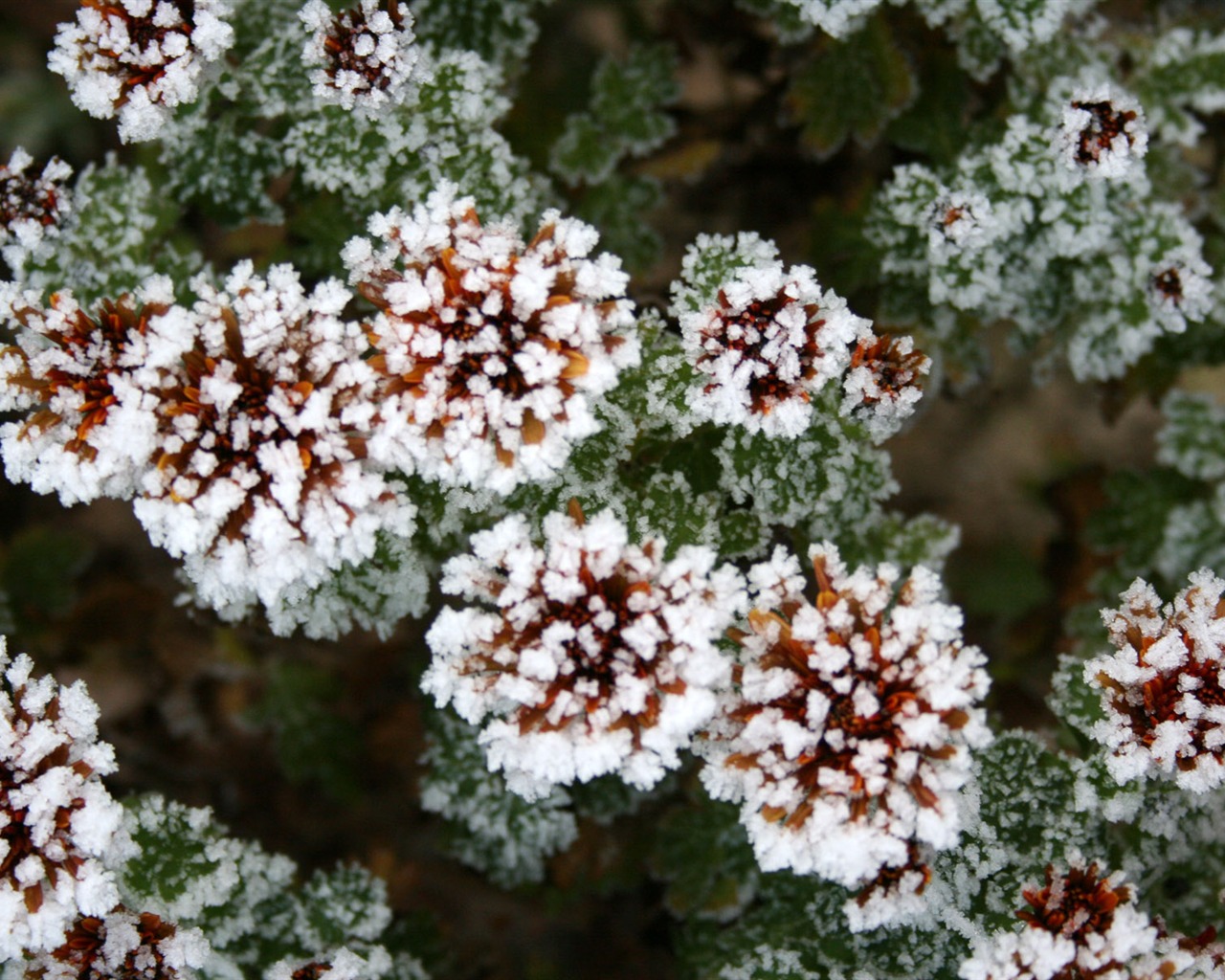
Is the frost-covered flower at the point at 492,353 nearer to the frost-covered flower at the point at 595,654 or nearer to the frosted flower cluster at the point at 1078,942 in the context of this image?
the frost-covered flower at the point at 595,654

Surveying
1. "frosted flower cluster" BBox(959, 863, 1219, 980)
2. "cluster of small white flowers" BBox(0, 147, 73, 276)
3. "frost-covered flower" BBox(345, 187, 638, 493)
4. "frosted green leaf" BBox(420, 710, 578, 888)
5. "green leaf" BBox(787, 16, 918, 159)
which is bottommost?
"frosted flower cluster" BBox(959, 863, 1219, 980)

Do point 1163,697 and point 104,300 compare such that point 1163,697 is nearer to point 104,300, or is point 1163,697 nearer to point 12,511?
point 104,300

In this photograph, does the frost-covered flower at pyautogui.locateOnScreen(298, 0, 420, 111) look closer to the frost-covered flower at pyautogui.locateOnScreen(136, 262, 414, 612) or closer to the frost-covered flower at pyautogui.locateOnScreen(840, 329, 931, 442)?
the frost-covered flower at pyautogui.locateOnScreen(136, 262, 414, 612)

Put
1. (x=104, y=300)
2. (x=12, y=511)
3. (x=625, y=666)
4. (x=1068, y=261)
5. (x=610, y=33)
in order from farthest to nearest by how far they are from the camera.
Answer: (x=610, y=33)
(x=12, y=511)
(x=1068, y=261)
(x=104, y=300)
(x=625, y=666)

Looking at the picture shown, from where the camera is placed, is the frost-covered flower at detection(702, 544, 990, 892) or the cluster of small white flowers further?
the cluster of small white flowers

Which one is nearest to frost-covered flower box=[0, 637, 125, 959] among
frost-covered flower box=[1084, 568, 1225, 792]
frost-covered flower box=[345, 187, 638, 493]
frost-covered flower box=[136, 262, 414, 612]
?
frost-covered flower box=[136, 262, 414, 612]

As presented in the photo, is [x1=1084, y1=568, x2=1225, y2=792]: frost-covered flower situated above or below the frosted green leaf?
below

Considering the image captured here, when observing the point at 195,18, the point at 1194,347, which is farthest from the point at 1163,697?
the point at 195,18
